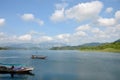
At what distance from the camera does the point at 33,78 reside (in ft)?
210

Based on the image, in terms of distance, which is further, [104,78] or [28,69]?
[28,69]

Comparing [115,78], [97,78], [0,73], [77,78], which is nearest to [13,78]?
[0,73]

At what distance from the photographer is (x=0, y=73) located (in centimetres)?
6925

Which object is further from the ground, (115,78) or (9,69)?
(9,69)

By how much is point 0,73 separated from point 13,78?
751cm

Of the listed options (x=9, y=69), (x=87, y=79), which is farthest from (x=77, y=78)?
(x=9, y=69)

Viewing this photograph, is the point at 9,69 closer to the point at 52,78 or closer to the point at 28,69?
the point at 28,69

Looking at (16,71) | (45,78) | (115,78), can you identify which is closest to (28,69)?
(16,71)

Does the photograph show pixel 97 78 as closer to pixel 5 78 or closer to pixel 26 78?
pixel 26 78

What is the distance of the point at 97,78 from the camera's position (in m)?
65.9

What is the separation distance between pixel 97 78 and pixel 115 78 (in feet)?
17.7

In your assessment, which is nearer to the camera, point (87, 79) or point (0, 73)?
point (87, 79)

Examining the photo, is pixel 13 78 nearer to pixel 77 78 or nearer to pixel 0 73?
pixel 0 73

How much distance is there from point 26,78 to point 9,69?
7.38 metres
